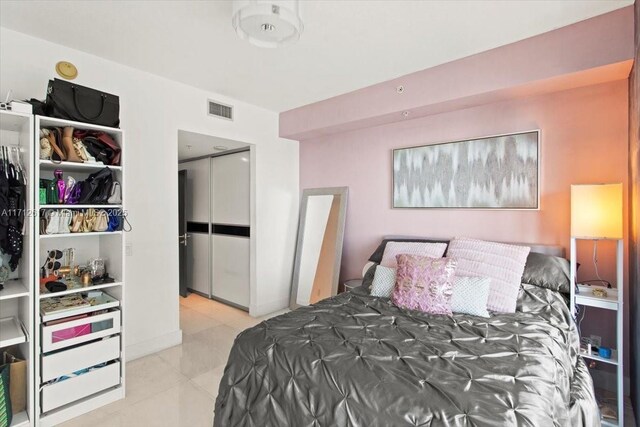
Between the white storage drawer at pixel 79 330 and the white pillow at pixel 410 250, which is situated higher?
the white pillow at pixel 410 250

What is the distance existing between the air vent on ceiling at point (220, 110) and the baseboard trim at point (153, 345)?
230 centimetres

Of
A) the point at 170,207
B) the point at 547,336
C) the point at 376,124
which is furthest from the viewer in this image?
the point at 376,124

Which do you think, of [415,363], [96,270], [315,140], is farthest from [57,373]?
[315,140]

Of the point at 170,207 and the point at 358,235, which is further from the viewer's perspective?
the point at 358,235

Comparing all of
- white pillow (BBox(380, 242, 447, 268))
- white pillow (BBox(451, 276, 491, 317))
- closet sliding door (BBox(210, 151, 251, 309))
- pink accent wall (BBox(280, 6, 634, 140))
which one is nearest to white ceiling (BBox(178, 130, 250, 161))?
closet sliding door (BBox(210, 151, 251, 309))

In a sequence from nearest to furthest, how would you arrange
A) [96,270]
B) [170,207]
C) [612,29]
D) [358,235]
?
[612,29]
[96,270]
[170,207]
[358,235]

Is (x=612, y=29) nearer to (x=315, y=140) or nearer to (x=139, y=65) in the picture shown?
(x=315, y=140)

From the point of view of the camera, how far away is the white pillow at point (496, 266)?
221 cm

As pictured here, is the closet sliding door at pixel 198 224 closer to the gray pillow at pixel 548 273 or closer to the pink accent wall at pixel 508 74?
the pink accent wall at pixel 508 74

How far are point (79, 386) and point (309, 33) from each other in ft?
9.47

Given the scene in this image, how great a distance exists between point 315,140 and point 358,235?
1.41m

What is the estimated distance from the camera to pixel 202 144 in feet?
12.7

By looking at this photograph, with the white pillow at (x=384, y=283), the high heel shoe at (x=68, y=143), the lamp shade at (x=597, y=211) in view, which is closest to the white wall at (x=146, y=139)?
the high heel shoe at (x=68, y=143)

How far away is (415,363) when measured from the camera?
145cm
